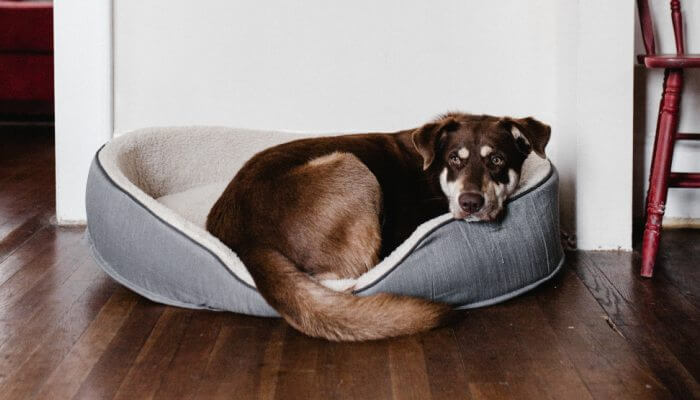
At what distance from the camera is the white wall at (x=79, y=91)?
3.64 metres

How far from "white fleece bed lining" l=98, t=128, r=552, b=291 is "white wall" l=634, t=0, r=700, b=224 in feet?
2.40

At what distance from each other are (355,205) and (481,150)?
0.47 meters

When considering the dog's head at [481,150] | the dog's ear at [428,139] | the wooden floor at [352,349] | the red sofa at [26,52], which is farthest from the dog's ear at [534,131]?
the red sofa at [26,52]

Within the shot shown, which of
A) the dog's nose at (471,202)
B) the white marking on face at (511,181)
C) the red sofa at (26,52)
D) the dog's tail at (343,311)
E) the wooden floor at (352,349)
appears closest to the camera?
the wooden floor at (352,349)

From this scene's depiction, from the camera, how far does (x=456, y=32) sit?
3713mm

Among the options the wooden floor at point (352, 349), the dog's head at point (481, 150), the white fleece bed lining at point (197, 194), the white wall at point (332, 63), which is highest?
the white wall at point (332, 63)

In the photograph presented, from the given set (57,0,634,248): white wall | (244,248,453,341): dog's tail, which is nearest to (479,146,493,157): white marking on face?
(244,248,453,341): dog's tail

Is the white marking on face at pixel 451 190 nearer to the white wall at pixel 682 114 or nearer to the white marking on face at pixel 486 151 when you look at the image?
the white marking on face at pixel 486 151

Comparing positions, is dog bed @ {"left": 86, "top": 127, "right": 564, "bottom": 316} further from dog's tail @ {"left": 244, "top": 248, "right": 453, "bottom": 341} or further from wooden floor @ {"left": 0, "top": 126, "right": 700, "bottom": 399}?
dog's tail @ {"left": 244, "top": 248, "right": 453, "bottom": 341}

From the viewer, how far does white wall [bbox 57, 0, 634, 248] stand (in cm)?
370

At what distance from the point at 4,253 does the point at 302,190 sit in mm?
1432

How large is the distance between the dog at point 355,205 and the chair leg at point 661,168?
53 centimetres

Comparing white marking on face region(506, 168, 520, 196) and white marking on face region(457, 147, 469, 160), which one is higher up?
white marking on face region(457, 147, 469, 160)

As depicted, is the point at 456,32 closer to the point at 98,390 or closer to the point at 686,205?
the point at 686,205
